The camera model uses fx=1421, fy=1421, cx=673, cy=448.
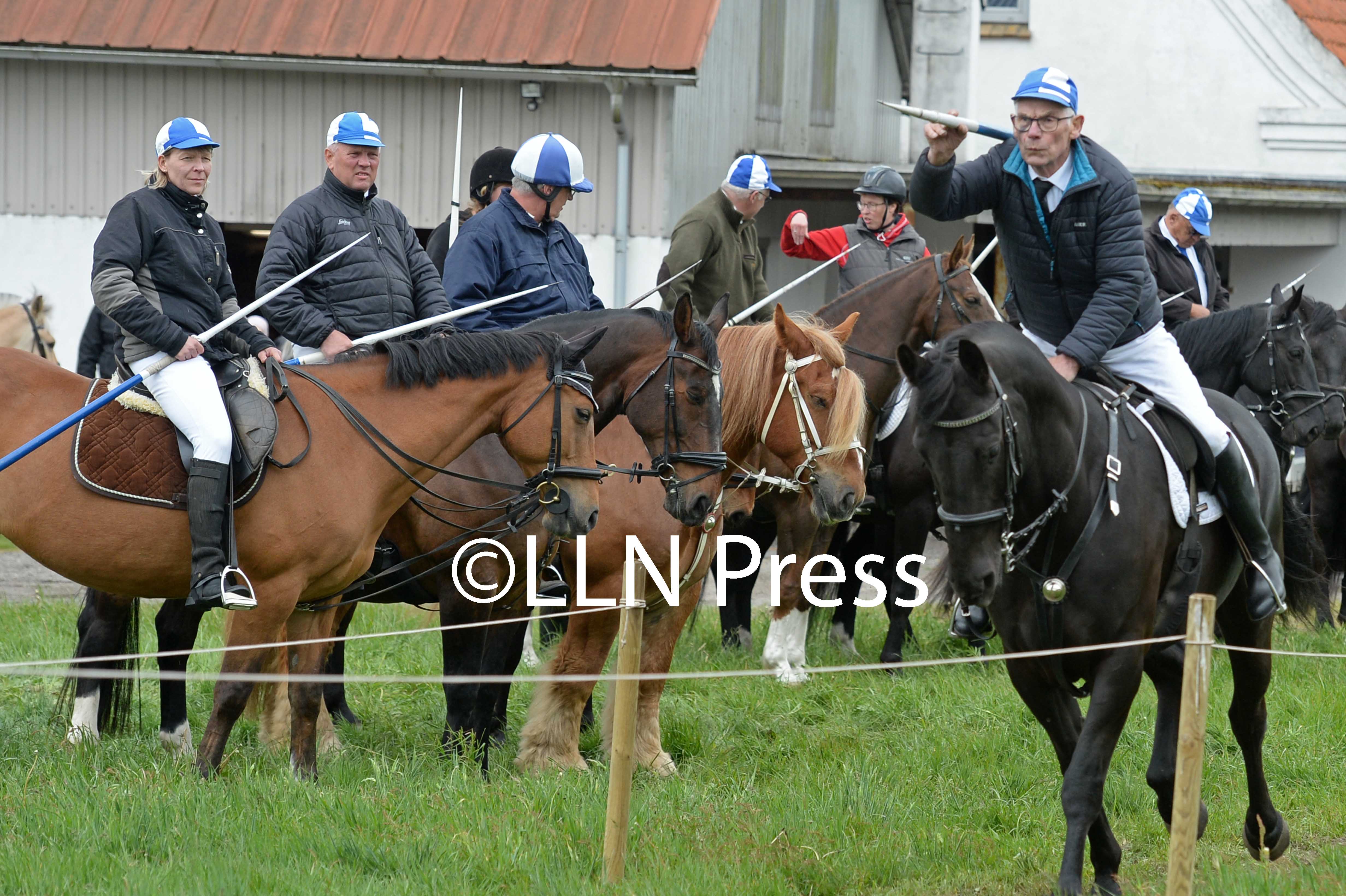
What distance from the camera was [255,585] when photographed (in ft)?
17.4

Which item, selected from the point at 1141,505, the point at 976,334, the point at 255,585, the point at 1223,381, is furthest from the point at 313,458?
the point at 1223,381

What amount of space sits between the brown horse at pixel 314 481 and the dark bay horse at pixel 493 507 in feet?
1.03

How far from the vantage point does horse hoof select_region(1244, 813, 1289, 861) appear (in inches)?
206

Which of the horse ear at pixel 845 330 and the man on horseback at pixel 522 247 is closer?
the man on horseback at pixel 522 247

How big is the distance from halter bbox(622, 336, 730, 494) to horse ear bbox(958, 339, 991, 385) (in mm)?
1661

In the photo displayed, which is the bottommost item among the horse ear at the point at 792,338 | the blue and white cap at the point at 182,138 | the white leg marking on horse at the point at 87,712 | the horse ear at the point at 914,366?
Answer: the white leg marking on horse at the point at 87,712

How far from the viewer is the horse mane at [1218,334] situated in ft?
28.5

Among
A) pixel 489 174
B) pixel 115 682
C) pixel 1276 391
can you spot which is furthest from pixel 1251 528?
pixel 489 174

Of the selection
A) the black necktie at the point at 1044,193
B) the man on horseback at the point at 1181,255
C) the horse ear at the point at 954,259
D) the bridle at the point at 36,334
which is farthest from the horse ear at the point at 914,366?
the bridle at the point at 36,334

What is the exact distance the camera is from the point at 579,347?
18.4 ft

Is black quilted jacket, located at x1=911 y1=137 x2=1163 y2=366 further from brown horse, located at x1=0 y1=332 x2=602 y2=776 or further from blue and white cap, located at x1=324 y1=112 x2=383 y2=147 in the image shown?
blue and white cap, located at x1=324 y1=112 x2=383 y2=147

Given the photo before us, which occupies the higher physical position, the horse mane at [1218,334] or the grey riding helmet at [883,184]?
the grey riding helmet at [883,184]

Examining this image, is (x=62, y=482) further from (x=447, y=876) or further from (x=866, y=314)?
(x=866, y=314)

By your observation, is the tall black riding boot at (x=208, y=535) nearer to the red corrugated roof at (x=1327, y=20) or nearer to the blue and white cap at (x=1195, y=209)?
the blue and white cap at (x=1195, y=209)
